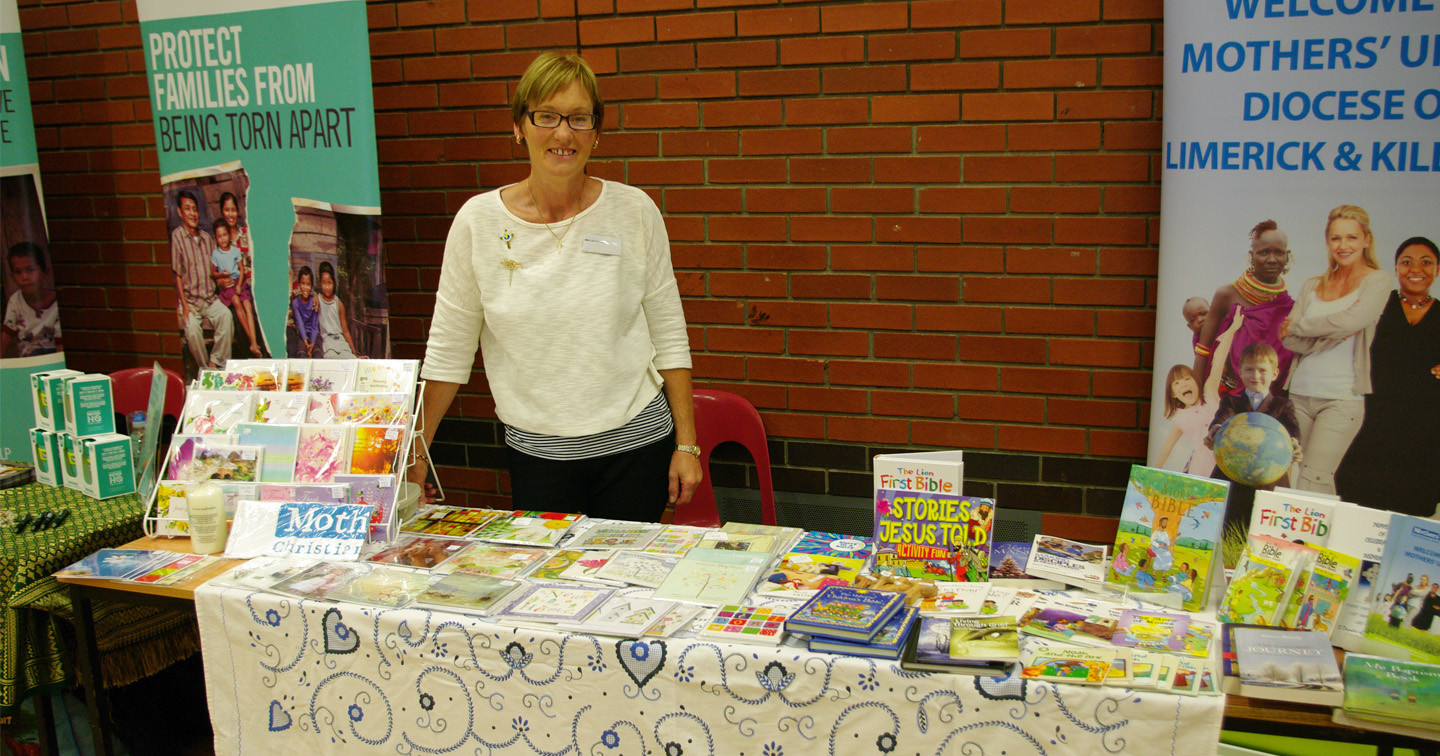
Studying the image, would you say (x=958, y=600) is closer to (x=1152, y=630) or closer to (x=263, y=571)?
(x=1152, y=630)

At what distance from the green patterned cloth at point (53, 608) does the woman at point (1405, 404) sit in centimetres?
314

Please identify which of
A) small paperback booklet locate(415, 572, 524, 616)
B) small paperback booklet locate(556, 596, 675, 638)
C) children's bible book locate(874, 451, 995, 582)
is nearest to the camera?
small paperback booklet locate(556, 596, 675, 638)

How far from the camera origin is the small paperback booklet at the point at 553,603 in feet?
6.11

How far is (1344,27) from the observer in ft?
7.80

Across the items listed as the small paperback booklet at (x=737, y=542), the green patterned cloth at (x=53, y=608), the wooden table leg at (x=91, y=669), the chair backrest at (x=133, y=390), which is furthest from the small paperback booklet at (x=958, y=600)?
the chair backrest at (x=133, y=390)

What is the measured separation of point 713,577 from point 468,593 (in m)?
0.49

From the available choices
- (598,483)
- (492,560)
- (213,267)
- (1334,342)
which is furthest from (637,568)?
(213,267)

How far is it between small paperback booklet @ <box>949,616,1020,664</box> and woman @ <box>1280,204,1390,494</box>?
1323mm

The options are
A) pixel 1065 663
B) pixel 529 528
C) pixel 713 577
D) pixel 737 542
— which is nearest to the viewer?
pixel 1065 663

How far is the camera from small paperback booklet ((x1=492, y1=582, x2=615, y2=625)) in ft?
6.11

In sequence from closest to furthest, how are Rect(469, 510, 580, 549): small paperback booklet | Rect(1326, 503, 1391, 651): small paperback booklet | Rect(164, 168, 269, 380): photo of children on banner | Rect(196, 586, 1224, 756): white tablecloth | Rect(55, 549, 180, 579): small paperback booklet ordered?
Rect(196, 586, 1224, 756): white tablecloth → Rect(1326, 503, 1391, 651): small paperback booklet → Rect(55, 549, 180, 579): small paperback booklet → Rect(469, 510, 580, 549): small paperback booklet → Rect(164, 168, 269, 380): photo of children on banner

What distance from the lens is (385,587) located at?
202cm

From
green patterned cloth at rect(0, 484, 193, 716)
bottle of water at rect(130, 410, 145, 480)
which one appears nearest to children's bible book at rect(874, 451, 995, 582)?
green patterned cloth at rect(0, 484, 193, 716)

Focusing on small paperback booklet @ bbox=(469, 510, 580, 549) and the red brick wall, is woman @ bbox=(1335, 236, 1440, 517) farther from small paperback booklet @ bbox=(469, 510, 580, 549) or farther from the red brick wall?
small paperback booklet @ bbox=(469, 510, 580, 549)
